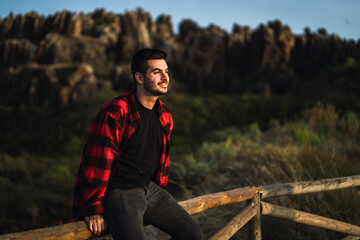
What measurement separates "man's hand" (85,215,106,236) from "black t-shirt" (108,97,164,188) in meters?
0.27

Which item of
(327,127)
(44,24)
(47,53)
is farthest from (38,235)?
(44,24)

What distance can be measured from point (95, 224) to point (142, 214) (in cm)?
35

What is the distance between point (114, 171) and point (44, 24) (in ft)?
155

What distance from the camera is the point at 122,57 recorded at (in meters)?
39.8

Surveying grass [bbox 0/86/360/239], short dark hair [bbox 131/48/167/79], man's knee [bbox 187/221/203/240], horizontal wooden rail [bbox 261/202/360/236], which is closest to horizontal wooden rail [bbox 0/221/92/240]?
man's knee [bbox 187/221/203/240]

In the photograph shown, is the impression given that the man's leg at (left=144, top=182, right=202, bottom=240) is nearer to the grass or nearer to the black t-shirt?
the black t-shirt

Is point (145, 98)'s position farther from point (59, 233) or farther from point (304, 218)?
point (304, 218)

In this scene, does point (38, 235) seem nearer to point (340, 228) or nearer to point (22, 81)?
point (340, 228)

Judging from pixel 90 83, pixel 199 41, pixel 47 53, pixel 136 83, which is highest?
pixel 199 41

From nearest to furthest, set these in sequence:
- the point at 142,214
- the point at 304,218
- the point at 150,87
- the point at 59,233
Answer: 1. the point at 59,233
2. the point at 142,214
3. the point at 150,87
4. the point at 304,218

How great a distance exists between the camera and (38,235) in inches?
69.5

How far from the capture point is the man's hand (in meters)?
1.97

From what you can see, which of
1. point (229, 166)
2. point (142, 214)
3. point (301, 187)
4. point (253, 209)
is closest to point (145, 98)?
point (142, 214)

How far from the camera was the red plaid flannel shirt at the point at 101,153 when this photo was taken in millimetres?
2010
